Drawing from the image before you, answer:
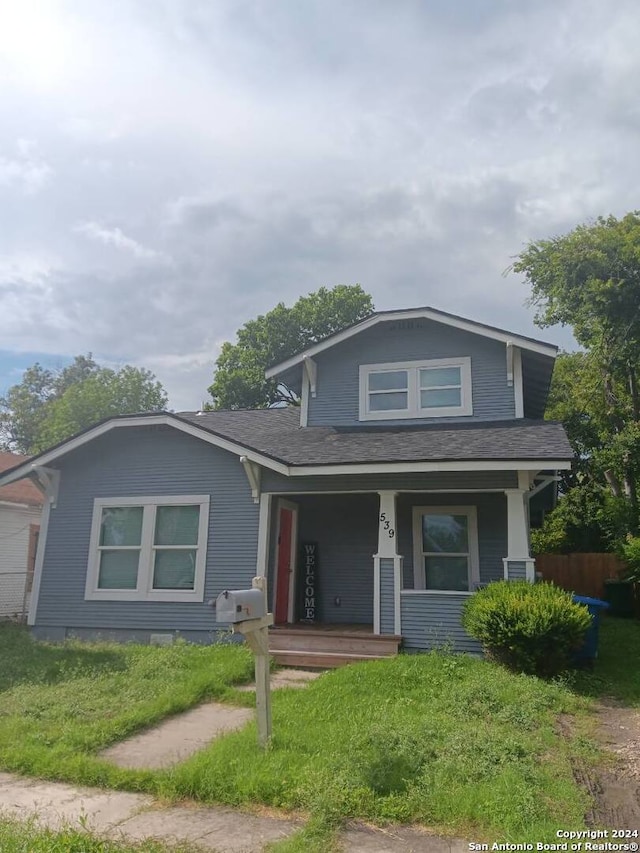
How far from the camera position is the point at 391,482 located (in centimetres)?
1028

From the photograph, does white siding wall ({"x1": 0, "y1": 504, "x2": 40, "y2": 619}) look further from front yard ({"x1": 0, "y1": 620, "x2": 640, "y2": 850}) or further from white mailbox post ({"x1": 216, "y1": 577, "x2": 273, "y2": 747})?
white mailbox post ({"x1": 216, "y1": 577, "x2": 273, "y2": 747})

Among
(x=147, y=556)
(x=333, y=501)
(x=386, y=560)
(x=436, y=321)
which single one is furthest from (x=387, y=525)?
(x=436, y=321)

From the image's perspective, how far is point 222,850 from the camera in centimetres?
363

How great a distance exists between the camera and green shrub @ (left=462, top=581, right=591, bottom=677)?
7695 mm

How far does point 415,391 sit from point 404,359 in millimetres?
706

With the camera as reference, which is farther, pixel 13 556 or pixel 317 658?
pixel 13 556

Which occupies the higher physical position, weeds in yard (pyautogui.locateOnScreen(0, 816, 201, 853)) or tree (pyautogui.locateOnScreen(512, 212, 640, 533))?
tree (pyautogui.locateOnScreen(512, 212, 640, 533))

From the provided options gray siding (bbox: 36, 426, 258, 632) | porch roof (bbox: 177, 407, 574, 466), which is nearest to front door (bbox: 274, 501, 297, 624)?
gray siding (bbox: 36, 426, 258, 632)

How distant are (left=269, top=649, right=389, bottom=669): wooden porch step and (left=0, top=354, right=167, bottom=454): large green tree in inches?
868

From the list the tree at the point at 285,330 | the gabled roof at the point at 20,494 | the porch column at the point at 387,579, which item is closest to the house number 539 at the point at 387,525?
the porch column at the point at 387,579

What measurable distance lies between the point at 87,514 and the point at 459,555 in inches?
264

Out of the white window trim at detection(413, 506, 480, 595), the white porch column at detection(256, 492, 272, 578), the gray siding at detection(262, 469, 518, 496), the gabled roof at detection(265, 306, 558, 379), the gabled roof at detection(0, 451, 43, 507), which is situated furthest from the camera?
the gabled roof at detection(0, 451, 43, 507)

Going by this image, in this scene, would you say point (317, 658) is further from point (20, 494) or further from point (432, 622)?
point (20, 494)

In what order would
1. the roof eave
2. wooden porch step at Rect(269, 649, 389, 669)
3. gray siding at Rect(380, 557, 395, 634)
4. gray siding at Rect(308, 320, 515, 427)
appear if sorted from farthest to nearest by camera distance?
gray siding at Rect(308, 320, 515, 427)
gray siding at Rect(380, 557, 395, 634)
wooden porch step at Rect(269, 649, 389, 669)
the roof eave
